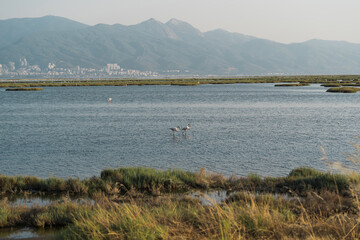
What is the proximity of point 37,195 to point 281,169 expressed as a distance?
1097cm

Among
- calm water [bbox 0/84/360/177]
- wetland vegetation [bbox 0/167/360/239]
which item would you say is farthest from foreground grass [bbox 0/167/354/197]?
calm water [bbox 0/84/360/177]

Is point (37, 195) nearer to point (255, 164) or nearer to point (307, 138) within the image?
point (255, 164)

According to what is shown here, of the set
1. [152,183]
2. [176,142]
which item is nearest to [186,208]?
[152,183]

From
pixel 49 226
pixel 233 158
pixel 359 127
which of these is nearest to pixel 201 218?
pixel 49 226

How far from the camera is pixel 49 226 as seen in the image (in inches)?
447

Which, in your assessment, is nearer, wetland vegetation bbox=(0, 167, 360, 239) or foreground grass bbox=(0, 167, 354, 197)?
wetland vegetation bbox=(0, 167, 360, 239)

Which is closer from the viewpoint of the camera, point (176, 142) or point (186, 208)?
point (186, 208)

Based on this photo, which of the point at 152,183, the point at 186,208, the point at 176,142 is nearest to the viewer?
the point at 186,208

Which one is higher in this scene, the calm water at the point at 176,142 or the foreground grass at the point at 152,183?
the foreground grass at the point at 152,183

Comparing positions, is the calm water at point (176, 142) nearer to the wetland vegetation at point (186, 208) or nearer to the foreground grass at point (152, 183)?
the foreground grass at point (152, 183)

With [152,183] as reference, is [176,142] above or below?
below

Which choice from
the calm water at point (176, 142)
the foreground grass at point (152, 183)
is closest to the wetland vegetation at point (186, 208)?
the foreground grass at point (152, 183)

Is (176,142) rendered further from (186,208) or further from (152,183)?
(186,208)

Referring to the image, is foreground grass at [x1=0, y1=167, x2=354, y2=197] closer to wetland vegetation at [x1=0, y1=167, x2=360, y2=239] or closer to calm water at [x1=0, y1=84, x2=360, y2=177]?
wetland vegetation at [x1=0, y1=167, x2=360, y2=239]
